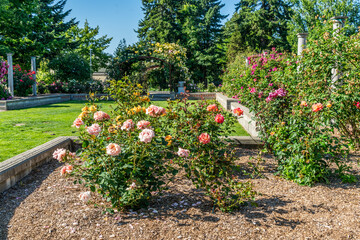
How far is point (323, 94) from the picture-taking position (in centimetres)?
334

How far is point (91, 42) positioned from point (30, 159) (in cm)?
2689

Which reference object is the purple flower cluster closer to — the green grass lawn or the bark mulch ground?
the bark mulch ground

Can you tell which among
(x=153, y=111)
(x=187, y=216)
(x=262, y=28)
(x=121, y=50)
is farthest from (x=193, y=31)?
(x=187, y=216)

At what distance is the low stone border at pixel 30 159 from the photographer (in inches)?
122

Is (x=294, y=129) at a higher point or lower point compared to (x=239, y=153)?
higher

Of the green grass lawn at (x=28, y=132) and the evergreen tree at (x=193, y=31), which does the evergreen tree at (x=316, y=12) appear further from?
the green grass lawn at (x=28, y=132)

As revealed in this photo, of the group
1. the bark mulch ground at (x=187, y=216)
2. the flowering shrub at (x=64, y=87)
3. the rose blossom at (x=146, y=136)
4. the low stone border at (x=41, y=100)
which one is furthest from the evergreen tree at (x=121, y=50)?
the rose blossom at (x=146, y=136)

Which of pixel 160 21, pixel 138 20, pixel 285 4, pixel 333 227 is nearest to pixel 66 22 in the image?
pixel 138 20

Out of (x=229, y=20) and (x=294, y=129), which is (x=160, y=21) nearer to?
(x=229, y=20)

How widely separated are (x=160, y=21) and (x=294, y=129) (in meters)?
25.5

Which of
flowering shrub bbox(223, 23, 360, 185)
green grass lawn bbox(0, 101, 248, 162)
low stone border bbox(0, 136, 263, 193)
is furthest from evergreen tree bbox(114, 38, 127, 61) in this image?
flowering shrub bbox(223, 23, 360, 185)

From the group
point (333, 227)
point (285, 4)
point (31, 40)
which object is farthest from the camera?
point (285, 4)

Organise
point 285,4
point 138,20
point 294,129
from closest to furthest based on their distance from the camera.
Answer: point 294,129, point 285,4, point 138,20

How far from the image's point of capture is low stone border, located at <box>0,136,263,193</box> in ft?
10.2
